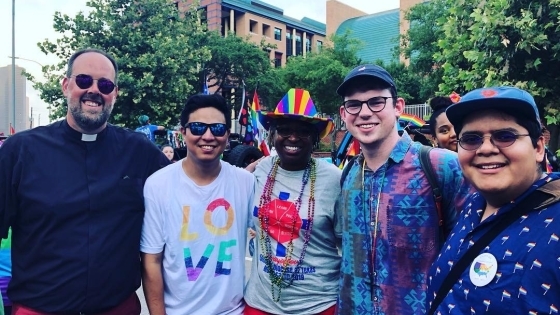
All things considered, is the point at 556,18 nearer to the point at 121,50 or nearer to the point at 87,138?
the point at 87,138

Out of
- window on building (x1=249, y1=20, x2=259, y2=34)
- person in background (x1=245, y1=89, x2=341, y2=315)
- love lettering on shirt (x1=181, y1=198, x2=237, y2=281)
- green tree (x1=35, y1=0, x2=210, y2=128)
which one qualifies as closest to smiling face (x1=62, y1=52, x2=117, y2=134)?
love lettering on shirt (x1=181, y1=198, x2=237, y2=281)

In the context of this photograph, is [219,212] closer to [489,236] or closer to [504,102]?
[489,236]

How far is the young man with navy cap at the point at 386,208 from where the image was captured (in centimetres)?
228

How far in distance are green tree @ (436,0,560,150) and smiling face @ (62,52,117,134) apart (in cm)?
740

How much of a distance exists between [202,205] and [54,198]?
2.59ft

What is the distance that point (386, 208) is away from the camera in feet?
7.70

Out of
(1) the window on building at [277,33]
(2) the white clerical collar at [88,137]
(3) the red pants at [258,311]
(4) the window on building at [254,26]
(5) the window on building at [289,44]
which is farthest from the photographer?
(5) the window on building at [289,44]

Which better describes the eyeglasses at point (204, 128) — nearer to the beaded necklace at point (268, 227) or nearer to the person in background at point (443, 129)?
the beaded necklace at point (268, 227)

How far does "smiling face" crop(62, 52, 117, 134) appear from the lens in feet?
8.96

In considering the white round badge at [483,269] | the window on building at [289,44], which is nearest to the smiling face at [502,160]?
the white round badge at [483,269]

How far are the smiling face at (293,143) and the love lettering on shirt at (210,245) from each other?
44 centimetres

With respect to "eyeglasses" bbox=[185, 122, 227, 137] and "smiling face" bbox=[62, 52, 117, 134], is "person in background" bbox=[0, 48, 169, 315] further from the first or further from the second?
"eyeglasses" bbox=[185, 122, 227, 137]

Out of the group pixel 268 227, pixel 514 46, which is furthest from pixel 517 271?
pixel 514 46

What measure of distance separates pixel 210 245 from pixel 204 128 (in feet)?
2.21
